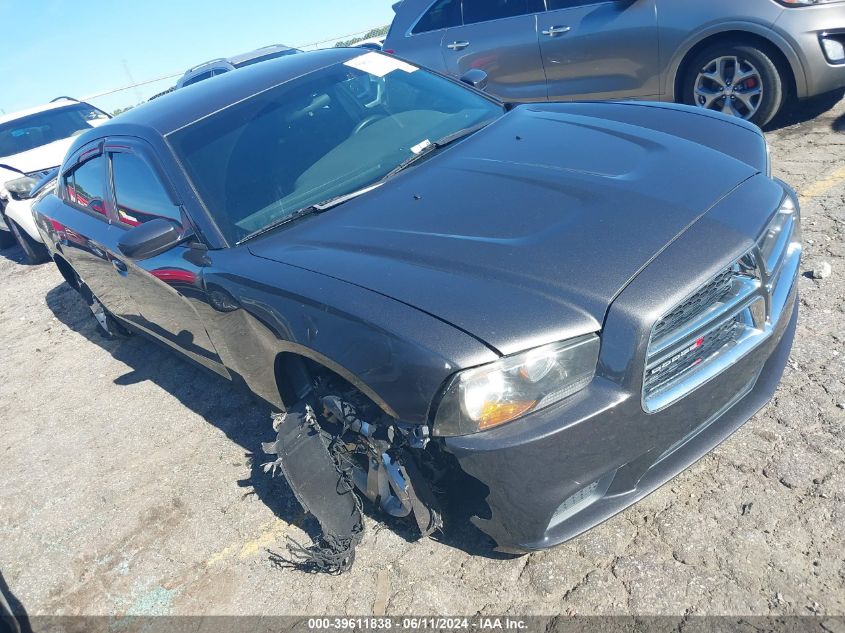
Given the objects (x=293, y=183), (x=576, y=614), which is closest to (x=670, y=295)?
(x=576, y=614)

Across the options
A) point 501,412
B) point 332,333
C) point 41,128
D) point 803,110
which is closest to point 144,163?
point 332,333

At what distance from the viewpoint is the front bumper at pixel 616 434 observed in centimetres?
195

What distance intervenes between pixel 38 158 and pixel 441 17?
5313 millimetres

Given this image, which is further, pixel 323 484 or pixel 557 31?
pixel 557 31

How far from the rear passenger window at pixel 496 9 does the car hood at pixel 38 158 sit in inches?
201

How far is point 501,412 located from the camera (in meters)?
1.98

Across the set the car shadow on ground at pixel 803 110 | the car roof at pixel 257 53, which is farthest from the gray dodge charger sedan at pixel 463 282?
the car roof at pixel 257 53

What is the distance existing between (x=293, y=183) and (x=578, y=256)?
1.41m

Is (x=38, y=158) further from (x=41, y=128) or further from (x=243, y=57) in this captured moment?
(x=243, y=57)

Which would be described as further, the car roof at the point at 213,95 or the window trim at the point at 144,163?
the car roof at the point at 213,95

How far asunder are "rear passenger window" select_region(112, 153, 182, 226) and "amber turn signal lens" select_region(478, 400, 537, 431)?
1745 millimetres

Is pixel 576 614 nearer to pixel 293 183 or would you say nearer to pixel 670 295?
pixel 670 295

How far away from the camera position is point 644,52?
5617 mm

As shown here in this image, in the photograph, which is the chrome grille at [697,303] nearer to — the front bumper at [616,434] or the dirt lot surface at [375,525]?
the front bumper at [616,434]
